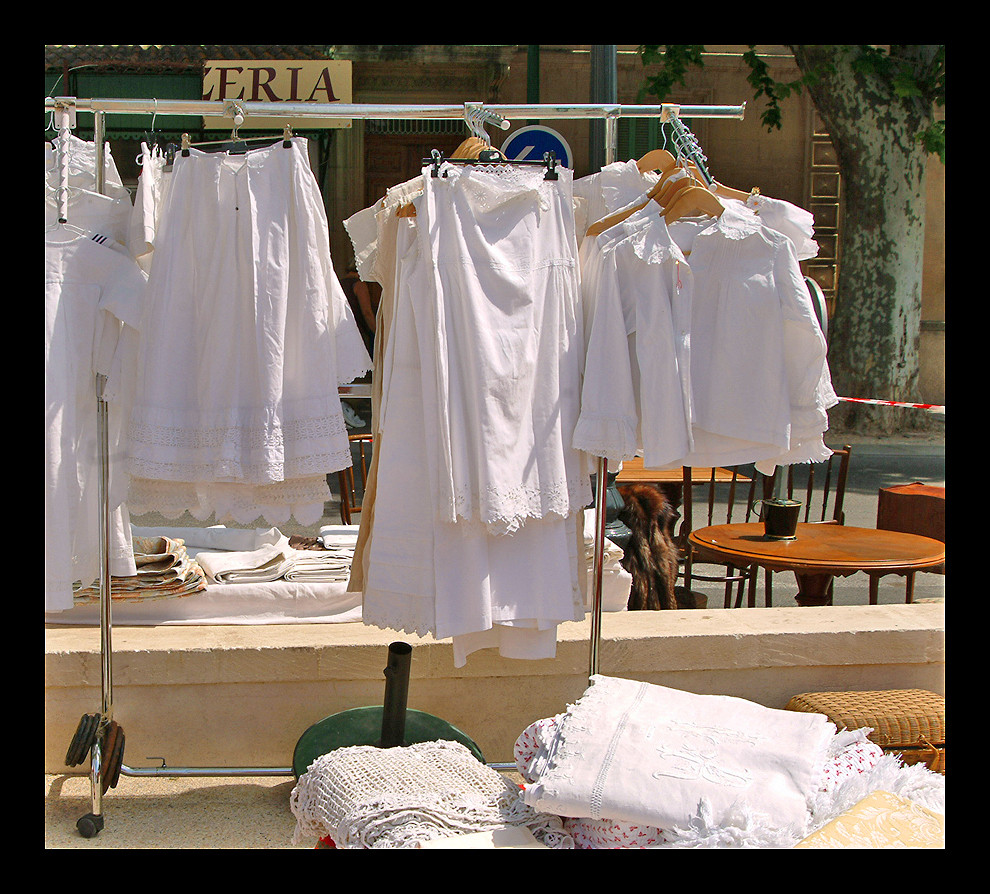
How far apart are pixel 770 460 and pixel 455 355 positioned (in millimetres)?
949

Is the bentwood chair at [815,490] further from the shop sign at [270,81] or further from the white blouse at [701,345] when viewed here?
the shop sign at [270,81]

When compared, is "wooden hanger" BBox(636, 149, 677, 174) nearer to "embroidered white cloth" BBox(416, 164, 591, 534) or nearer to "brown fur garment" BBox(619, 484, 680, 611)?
"embroidered white cloth" BBox(416, 164, 591, 534)

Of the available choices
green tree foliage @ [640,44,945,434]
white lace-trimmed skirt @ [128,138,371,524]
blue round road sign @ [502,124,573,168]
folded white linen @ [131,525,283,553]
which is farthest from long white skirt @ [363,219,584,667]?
green tree foliage @ [640,44,945,434]

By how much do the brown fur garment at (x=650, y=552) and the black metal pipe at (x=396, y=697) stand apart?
138 centimetres

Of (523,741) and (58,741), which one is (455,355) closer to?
(523,741)

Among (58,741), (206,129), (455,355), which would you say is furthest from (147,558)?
(206,129)

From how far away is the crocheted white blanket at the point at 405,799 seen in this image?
2.30 meters

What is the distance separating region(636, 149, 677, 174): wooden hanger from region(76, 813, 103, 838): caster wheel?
2.36 meters

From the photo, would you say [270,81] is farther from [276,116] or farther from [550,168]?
[550,168]

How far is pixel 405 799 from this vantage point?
2.37 m

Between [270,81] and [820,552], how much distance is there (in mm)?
7069

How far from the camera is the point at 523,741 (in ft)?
8.64

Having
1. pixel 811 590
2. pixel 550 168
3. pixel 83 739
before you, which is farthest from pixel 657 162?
pixel 83 739

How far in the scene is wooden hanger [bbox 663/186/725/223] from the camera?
2.67 metres
